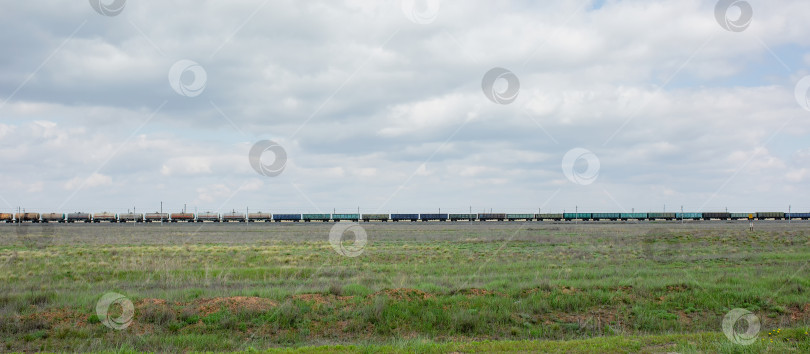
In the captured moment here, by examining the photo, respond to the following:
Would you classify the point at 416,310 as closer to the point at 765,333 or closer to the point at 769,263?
the point at 765,333

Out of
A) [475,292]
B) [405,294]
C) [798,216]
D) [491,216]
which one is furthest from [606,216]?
[405,294]

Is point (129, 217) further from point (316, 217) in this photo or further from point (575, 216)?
point (575, 216)

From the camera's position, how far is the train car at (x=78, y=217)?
13512 centimetres

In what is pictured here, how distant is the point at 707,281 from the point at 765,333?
786cm

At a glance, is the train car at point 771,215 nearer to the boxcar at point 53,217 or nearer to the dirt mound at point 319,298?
the dirt mound at point 319,298

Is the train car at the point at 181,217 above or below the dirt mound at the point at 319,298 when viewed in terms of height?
above

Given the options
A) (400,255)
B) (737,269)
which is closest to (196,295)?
(400,255)

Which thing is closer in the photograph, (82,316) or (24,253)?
(82,316)

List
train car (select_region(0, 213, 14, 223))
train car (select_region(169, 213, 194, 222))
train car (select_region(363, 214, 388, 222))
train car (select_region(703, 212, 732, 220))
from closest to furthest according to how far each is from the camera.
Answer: train car (select_region(0, 213, 14, 223)) < train car (select_region(703, 212, 732, 220)) < train car (select_region(169, 213, 194, 222)) < train car (select_region(363, 214, 388, 222))

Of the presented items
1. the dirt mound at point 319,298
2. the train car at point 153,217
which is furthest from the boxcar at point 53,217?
the dirt mound at point 319,298

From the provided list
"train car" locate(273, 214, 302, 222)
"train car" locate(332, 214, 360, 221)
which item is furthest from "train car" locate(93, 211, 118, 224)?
"train car" locate(332, 214, 360, 221)

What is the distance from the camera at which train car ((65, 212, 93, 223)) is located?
5320 inches

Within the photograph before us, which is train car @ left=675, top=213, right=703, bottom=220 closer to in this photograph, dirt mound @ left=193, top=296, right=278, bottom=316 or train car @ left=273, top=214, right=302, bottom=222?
train car @ left=273, top=214, right=302, bottom=222

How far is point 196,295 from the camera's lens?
1662cm
